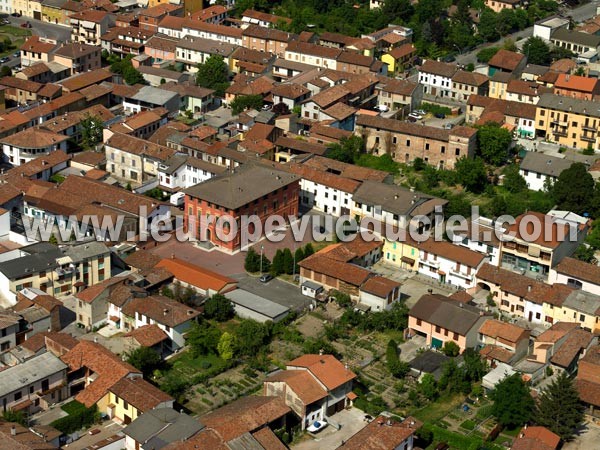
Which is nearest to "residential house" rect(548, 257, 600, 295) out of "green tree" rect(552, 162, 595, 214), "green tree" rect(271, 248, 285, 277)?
"green tree" rect(552, 162, 595, 214)

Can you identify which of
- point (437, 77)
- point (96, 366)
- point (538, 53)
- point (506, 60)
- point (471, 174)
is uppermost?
point (506, 60)

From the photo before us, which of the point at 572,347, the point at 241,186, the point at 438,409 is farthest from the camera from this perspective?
the point at 241,186

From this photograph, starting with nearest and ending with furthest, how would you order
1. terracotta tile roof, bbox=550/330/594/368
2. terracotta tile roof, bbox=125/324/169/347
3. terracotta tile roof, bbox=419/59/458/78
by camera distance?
terracotta tile roof, bbox=550/330/594/368
terracotta tile roof, bbox=125/324/169/347
terracotta tile roof, bbox=419/59/458/78

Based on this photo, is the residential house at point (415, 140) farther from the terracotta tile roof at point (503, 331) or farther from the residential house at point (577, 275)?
the terracotta tile roof at point (503, 331)

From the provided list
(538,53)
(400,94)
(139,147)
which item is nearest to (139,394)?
(139,147)

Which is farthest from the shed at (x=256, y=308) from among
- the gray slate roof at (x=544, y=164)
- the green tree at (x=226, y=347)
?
the gray slate roof at (x=544, y=164)

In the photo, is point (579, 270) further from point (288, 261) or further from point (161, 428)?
point (161, 428)

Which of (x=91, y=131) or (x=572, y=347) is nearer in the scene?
(x=572, y=347)

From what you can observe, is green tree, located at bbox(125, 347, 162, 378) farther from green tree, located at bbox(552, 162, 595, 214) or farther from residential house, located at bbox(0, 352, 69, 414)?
green tree, located at bbox(552, 162, 595, 214)
